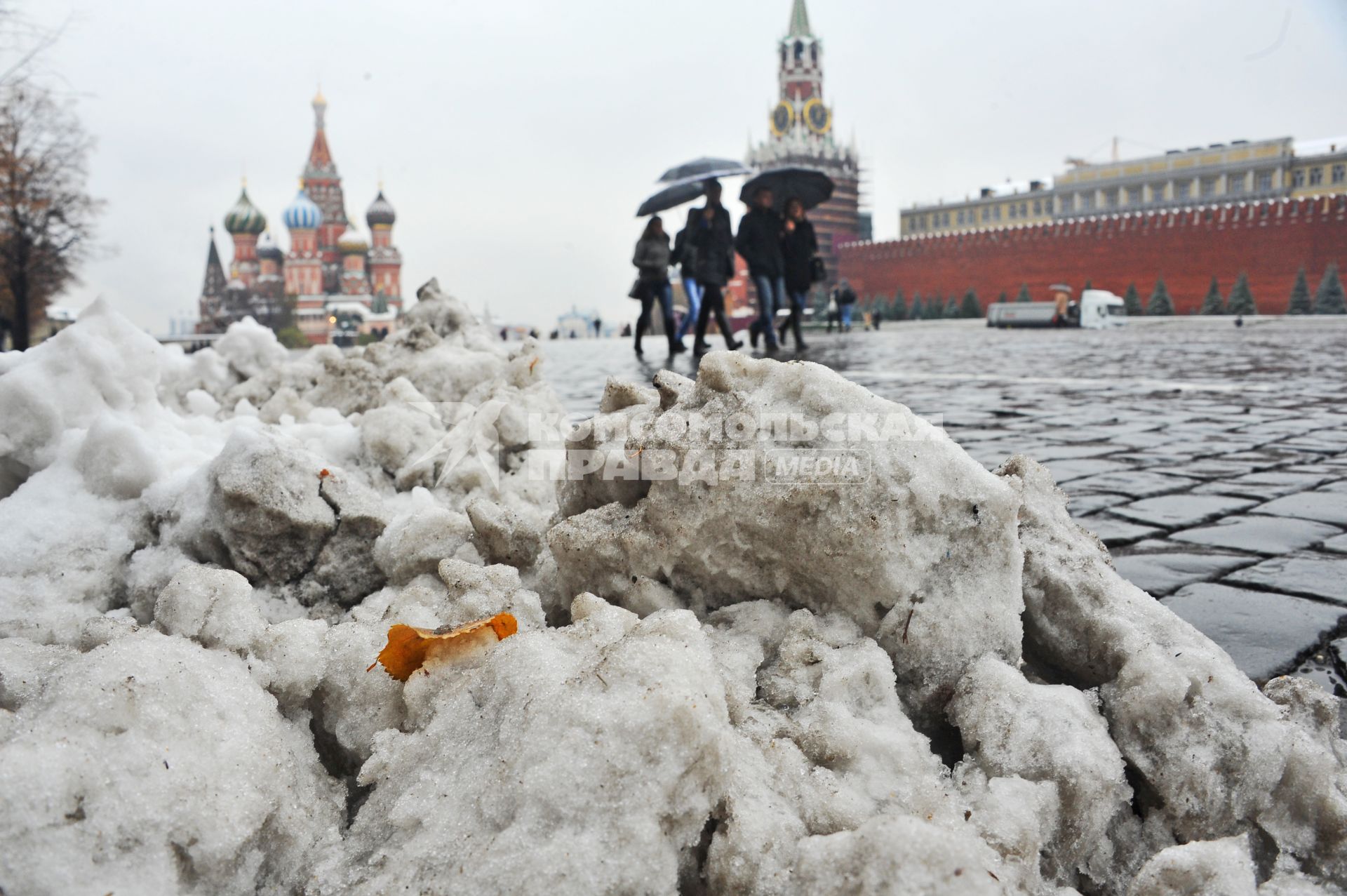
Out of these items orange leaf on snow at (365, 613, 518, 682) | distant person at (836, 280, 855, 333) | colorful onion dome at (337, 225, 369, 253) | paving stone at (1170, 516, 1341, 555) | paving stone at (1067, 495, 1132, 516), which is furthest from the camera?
colorful onion dome at (337, 225, 369, 253)

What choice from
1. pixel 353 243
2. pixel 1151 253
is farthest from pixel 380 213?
pixel 1151 253

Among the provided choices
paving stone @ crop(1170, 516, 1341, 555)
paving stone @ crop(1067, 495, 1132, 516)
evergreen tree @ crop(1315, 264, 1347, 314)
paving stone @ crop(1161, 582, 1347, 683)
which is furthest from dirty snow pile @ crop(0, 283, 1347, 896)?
evergreen tree @ crop(1315, 264, 1347, 314)

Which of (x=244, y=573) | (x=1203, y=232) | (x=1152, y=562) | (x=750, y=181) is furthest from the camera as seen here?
(x=1203, y=232)

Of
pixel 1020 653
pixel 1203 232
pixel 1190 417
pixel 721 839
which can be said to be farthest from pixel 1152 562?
pixel 1203 232

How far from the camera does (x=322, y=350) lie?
4547 mm

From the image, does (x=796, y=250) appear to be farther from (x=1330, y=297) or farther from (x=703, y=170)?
(x=1330, y=297)

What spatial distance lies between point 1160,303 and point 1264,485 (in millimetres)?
39477

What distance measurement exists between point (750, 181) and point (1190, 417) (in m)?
9.41

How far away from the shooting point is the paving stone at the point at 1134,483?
3539 mm

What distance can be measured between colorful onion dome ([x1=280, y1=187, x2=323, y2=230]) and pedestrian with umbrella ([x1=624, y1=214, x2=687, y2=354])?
61.0 m

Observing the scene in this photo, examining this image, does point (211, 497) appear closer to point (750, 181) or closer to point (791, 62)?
point (750, 181)

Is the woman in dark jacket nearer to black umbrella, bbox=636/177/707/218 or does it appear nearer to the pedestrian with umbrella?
the pedestrian with umbrella

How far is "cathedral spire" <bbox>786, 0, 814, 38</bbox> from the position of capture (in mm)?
74500

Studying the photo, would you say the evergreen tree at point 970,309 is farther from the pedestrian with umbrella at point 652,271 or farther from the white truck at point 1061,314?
the pedestrian with umbrella at point 652,271
